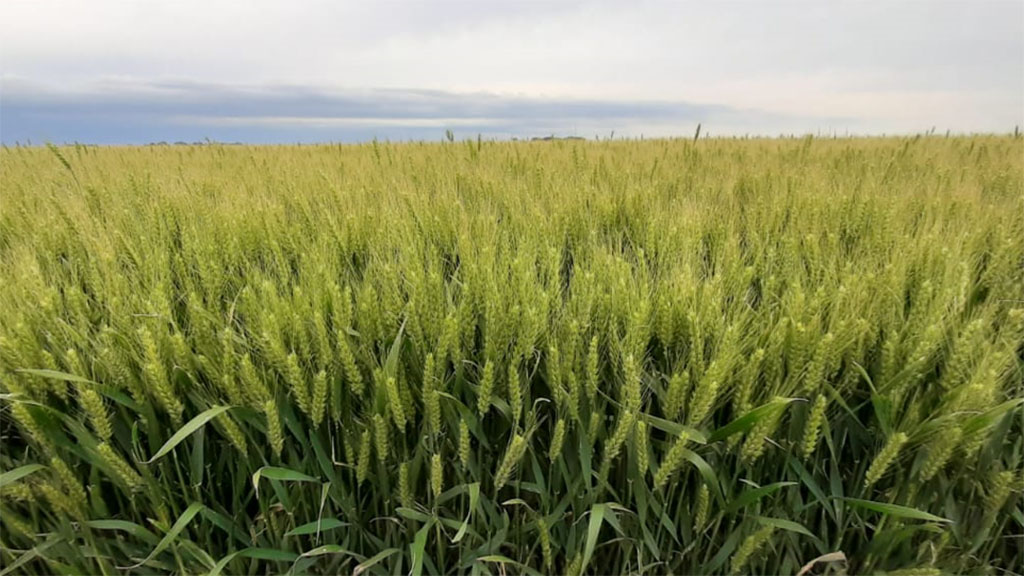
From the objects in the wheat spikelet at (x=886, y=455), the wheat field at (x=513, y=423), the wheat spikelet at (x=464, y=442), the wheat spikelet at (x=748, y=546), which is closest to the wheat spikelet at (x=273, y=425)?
the wheat field at (x=513, y=423)

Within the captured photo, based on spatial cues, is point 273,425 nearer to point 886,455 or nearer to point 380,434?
point 380,434

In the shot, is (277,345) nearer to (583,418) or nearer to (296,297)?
(296,297)

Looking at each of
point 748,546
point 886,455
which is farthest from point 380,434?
point 886,455

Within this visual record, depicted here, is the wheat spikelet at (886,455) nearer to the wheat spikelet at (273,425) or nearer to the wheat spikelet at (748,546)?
the wheat spikelet at (748,546)

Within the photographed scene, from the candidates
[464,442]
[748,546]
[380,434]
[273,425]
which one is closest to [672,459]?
[748,546]

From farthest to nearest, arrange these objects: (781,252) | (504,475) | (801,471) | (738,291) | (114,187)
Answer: (114,187) → (781,252) → (738,291) → (801,471) → (504,475)

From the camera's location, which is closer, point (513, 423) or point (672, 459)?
point (672, 459)

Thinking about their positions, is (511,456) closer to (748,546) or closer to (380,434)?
(380,434)

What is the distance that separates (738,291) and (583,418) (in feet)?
1.53

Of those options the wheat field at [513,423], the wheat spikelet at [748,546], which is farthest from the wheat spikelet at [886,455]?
A: the wheat spikelet at [748,546]

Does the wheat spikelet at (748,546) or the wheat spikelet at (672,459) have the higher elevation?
the wheat spikelet at (672,459)

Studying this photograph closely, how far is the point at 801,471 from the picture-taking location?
3.65ft

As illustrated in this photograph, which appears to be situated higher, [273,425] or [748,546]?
[273,425]

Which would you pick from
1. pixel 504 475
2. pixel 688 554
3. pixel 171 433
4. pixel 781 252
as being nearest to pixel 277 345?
pixel 171 433
